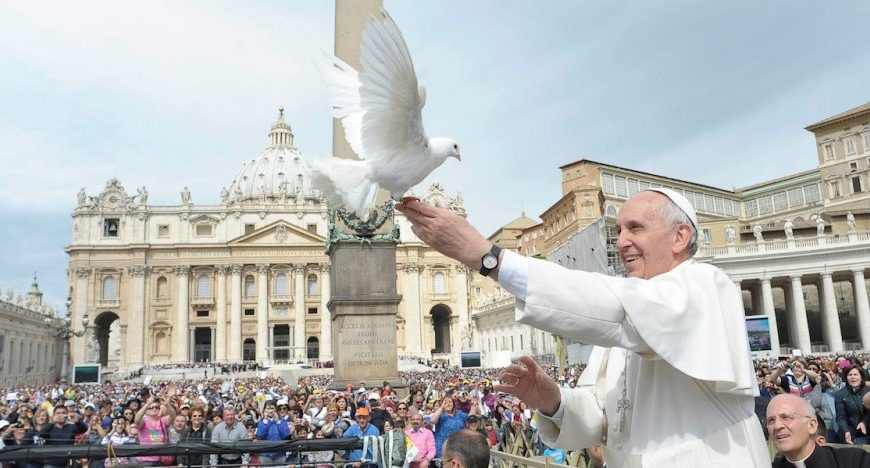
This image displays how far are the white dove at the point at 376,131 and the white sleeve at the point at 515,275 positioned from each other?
39.2 inches

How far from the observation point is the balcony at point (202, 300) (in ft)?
265

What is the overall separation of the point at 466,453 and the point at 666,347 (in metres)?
2.19

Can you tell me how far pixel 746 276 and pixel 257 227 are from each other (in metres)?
57.0

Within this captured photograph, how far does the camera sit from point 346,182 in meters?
2.69

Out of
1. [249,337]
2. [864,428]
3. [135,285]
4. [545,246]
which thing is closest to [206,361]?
[249,337]

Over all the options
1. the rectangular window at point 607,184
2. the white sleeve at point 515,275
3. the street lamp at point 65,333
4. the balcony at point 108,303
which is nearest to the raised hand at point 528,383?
the white sleeve at point 515,275

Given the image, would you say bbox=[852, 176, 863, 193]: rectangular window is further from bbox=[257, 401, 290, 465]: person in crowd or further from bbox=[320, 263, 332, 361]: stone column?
bbox=[257, 401, 290, 465]: person in crowd

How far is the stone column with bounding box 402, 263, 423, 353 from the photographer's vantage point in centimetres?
8306

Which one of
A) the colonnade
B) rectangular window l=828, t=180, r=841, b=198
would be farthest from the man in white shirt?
rectangular window l=828, t=180, r=841, b=198

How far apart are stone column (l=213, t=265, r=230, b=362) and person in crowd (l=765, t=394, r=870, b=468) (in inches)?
3228

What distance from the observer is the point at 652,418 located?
1902 millimetres

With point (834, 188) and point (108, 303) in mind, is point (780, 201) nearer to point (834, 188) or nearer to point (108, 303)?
point (834, 188)

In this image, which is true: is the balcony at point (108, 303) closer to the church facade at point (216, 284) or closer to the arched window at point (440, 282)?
the church facade at point (216, 284)

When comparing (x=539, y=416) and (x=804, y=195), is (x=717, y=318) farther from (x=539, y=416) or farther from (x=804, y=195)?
(x=804, y=195)
